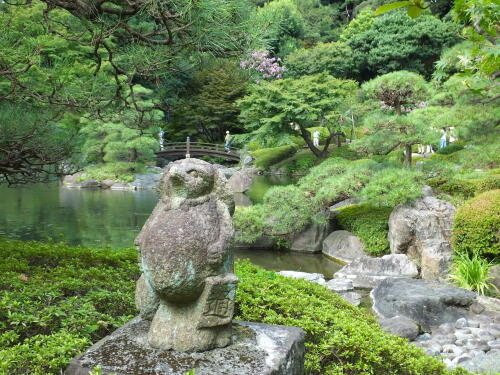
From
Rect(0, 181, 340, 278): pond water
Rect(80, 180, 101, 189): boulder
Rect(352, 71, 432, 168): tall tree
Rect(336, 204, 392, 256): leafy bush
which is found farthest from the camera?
Rect(80, 180, 101, 189): boulder

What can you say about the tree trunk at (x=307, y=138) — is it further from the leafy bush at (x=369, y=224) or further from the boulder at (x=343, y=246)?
the boulder at (x=343, y=246)

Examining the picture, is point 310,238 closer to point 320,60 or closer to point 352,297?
point 352,297

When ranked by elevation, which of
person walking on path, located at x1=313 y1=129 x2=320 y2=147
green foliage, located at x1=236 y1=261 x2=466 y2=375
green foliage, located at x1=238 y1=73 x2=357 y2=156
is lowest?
green foliage, located at x1=236 y1=261 x2=466 y2=375

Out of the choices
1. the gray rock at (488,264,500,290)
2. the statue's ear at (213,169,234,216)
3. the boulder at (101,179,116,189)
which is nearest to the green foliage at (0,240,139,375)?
the statue's ear at (213,169,234,216)

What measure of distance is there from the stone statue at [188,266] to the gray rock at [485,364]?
3479 millimetres

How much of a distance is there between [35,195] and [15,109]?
1723 cm

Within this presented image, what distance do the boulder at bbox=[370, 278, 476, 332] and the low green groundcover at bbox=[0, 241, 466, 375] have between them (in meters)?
2.37

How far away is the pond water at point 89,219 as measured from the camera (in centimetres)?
1137

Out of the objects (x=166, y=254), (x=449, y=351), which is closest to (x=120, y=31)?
(x=166, y=254)

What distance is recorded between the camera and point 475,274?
7758mm

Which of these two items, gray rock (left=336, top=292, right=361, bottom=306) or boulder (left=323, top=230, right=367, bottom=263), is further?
boulder (left=323, top=230, right=367, bottom=263)

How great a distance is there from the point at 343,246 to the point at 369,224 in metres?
0.82

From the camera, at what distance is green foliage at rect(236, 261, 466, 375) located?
335cm

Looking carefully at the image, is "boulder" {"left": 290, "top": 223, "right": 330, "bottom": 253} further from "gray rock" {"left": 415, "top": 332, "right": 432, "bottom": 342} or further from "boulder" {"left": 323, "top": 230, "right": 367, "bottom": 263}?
"gray rock" {"left": 415, "top": 332, "right": 432, "bottom": 342}
